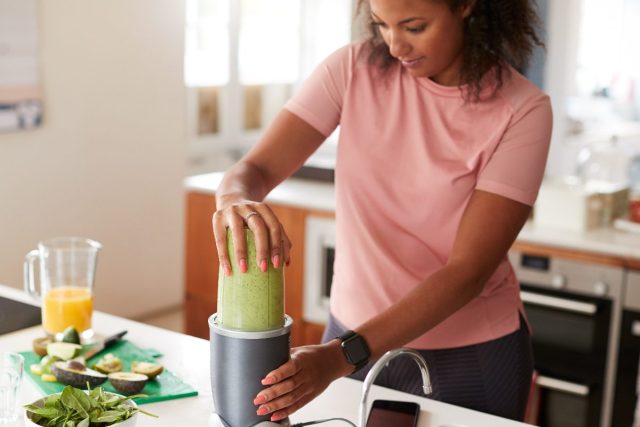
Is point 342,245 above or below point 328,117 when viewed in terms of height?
below

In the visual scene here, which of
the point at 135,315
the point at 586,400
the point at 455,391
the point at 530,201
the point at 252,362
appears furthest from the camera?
the point at 135,315

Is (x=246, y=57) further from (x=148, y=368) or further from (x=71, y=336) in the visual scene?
(x=148, y=368)

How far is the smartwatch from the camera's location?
1.41m

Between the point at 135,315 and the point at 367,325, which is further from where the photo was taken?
the point at 135,315

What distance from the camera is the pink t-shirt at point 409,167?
175 centimetres

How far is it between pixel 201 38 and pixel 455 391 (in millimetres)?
3597

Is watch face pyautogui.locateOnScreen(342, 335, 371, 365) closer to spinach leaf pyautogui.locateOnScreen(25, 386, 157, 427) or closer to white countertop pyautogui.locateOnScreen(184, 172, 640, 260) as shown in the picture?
spinach leaf pyautogui.locateOnScreen(25, 386, 157, 427)

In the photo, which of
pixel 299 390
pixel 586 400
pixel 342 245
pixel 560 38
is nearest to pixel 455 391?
pixel 342 245

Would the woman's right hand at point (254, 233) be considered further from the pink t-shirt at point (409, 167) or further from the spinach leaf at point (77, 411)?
the pink t-shirt at point (409, 167)

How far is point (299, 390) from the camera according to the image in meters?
1.33

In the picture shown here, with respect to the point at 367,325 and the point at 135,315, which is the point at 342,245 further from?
the point at 135,315

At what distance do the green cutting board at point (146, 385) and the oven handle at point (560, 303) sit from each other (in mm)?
1654

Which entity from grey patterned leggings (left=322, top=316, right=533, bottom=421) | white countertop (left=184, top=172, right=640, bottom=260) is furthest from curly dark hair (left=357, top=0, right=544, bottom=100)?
white countertop (left=184, top=172, right=640, bottom=260)

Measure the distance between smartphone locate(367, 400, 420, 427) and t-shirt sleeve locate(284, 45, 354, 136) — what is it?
588mm
